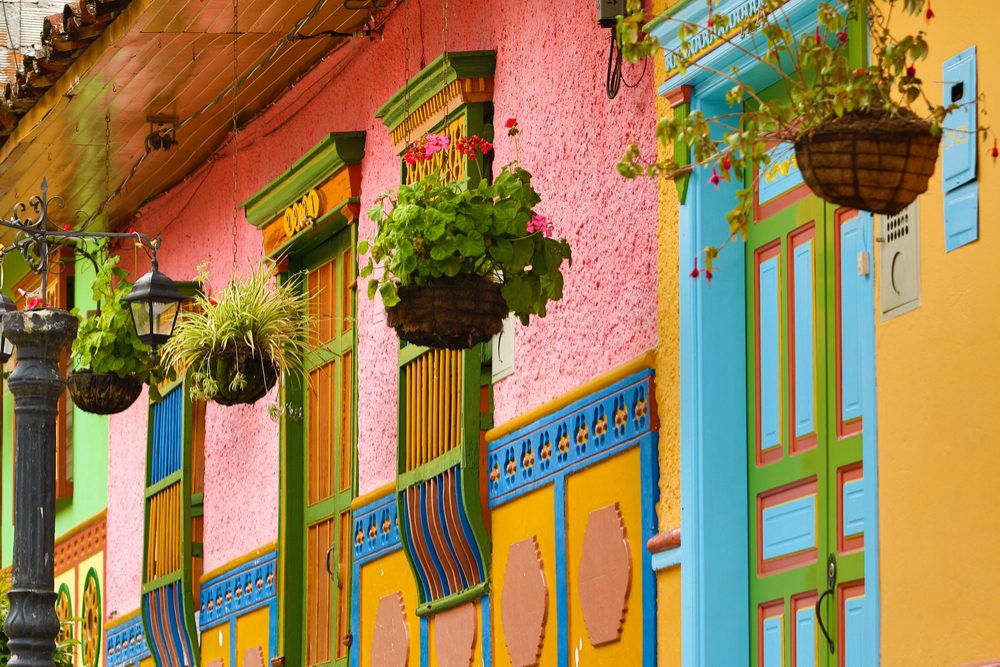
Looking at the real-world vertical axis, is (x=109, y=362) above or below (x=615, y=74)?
above

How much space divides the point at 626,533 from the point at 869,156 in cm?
314

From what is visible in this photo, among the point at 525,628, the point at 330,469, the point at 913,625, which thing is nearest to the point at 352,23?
the point at 330,469

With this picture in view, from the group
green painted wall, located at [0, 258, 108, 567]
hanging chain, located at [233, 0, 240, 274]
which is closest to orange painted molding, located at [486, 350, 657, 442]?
hanging chain, located at [233, 0, 240, 274]

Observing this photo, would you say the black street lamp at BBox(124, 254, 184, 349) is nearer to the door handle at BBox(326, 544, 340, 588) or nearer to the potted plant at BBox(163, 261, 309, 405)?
the potted plant at BBox(163, 261, 309, 405)

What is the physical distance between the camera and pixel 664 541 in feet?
28.0

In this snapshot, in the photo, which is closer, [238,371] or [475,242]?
[475,242]

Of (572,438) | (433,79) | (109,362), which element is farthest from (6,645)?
(572,438)

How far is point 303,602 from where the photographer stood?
13156 millimetres

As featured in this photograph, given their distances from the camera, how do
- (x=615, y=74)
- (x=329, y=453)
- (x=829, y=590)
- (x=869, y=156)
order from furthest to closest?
(x=329, y=453) < (x=615, y=74) < (x=829, y=590) < (x=869, y=156)

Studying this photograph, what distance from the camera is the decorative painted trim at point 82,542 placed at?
17.5 m

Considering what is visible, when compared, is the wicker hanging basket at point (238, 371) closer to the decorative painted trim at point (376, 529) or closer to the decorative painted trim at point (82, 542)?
the decorative painted trim at point (376, 529)

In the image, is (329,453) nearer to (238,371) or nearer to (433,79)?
(238,371)

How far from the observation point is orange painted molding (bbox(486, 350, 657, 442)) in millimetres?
8812

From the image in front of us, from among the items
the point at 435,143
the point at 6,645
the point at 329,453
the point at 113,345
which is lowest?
the point at 6,645
